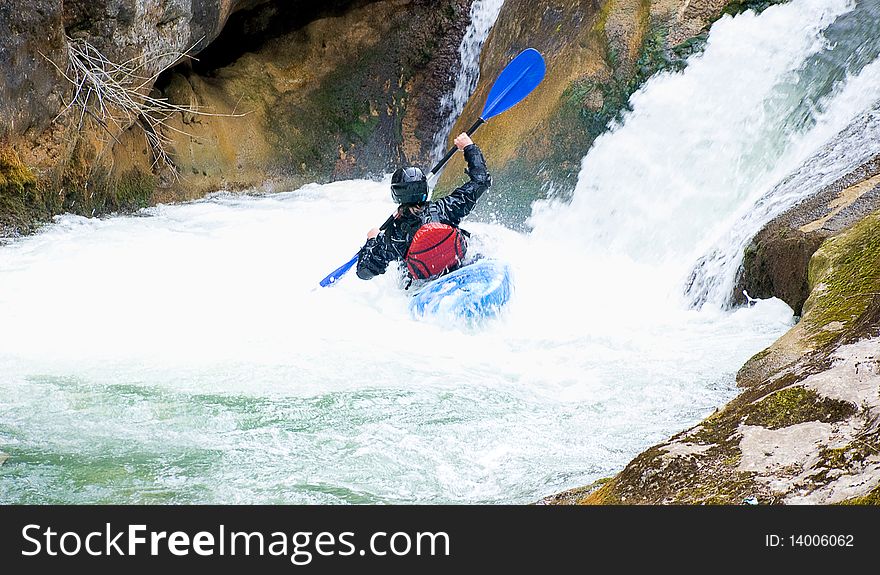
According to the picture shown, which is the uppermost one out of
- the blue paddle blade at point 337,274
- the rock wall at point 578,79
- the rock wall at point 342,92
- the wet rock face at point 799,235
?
the rock wall at point 342,92

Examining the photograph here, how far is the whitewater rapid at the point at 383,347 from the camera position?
349 centimetres

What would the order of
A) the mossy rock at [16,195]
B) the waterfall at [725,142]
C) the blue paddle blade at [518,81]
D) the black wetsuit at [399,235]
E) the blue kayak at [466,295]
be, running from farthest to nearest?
the mossy rock at [16,195]
the blue paddle blade at [518,81]
the waterfall at [725,142]
the black wetsuit at [399,235]
the blue kayak at [466,295]

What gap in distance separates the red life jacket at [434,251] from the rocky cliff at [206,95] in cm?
320

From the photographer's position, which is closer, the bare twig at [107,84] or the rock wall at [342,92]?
the bare twig at [107,84]

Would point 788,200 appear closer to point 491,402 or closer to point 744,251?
point 744,251

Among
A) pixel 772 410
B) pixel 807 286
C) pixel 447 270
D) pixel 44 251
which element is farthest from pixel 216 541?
pixel 44 251

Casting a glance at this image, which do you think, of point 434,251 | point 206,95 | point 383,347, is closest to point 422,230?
point 434,251

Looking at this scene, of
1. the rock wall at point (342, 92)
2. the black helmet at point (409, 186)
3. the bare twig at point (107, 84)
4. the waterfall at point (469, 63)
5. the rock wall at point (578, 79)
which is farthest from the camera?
the waterfall at point (469, 63)

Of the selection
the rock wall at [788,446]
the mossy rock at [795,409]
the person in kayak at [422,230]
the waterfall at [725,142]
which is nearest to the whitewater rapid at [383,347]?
the waterfall at [725,142]

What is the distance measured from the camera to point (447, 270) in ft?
18.9

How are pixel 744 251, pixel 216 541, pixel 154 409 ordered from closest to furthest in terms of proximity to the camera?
pixel 216 541 → pixel 154 409 → pixel 744 251

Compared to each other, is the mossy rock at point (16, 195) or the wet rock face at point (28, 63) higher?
the wet rock face at point (28, 63)

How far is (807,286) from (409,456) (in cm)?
215

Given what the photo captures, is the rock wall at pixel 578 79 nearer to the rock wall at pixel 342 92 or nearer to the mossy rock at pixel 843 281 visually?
the rock wall at pixel 342 92
